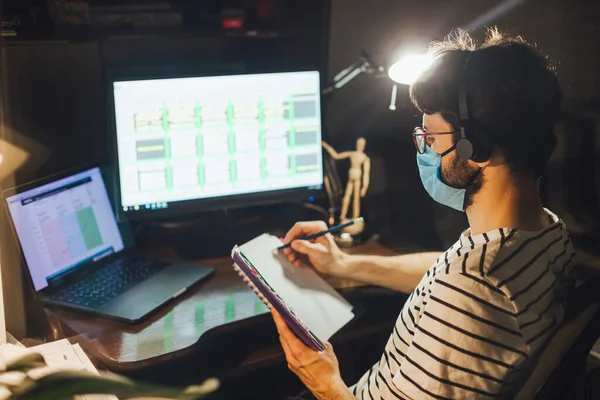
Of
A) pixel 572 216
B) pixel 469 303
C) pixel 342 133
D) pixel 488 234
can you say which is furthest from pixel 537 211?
pixel 342 133

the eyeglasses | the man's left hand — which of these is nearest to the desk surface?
the man's left hand

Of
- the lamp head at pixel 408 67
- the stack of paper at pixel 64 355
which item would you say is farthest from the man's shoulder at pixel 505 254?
the stack of paper at pixel 64 355

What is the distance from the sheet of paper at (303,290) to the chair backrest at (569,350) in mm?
478

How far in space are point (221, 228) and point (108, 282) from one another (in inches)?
17.9

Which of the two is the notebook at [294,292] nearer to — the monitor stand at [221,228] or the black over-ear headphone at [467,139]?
the monitor stand at [221,228]

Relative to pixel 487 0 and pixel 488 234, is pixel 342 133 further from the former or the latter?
pixel 488 234

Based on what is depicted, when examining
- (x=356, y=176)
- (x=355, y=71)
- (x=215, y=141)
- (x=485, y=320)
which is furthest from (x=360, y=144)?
(x=485, y=320)

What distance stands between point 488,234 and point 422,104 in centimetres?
26

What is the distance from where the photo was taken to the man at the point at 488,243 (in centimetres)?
105

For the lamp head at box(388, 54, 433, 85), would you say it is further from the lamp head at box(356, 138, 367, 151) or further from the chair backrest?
the chair backrest

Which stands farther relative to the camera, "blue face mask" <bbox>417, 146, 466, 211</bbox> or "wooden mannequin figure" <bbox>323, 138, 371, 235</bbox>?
"wooden mannequin figure" <bbox>323, 138, 371, 235</bbox>

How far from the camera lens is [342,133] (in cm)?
208

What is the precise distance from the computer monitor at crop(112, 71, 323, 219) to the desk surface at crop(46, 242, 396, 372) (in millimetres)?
292

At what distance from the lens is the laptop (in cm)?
144
